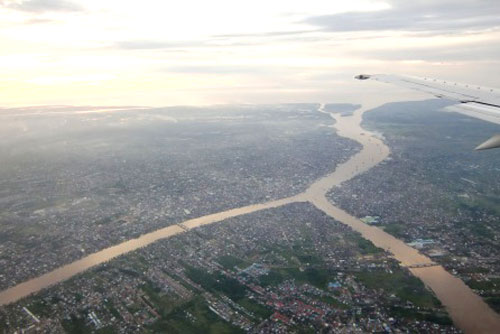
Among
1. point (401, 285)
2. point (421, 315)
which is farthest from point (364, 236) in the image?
point (421, 315)

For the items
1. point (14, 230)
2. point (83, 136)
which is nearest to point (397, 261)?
point (14, 230)

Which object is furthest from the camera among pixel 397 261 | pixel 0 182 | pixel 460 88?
pixel 0 182

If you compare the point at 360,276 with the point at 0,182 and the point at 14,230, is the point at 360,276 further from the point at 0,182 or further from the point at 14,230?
A: the point at 0,182

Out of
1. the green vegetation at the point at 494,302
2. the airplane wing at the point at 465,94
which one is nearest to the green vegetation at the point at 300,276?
the green vegetation at the point at 494,302

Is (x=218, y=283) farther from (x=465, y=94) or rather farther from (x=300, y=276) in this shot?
(x=465, y=94)

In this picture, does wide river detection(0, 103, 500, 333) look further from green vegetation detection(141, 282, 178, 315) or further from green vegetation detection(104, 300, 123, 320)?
green vegetation detection(141, 282, 178, 315)

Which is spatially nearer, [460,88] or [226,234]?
[460,88]
